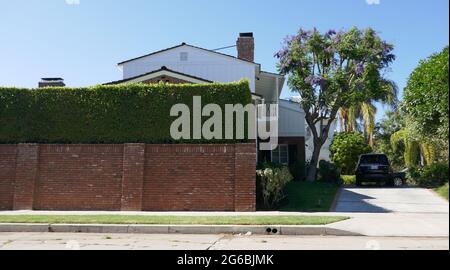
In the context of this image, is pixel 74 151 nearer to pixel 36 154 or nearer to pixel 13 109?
pixel 36 154

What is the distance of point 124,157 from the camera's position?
16031 millimetres

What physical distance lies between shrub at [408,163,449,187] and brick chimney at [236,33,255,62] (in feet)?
32.9

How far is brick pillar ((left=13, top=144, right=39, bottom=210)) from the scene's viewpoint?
1614cm

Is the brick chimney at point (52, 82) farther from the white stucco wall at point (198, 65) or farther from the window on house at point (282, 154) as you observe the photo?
the window on house at point (282, 154)

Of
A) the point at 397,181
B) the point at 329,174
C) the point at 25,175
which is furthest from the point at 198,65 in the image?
the point at 25,175

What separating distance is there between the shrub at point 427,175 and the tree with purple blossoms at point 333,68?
4255 mm

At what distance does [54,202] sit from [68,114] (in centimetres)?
286

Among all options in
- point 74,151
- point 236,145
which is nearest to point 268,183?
point 236,145

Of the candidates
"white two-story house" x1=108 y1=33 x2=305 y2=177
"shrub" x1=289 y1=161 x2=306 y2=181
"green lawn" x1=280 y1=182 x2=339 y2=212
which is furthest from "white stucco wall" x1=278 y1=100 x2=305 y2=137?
"green lawn" x1=280 y1=182 x2=339 y2=212

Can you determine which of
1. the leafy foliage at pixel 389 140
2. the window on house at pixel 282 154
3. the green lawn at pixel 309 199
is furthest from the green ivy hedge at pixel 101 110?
the leafy foliage at pixel 389 140

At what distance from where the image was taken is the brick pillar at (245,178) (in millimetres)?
15422

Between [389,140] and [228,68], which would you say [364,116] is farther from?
[228,68]

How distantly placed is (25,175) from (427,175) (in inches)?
666

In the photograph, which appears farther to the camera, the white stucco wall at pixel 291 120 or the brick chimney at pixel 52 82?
the white stucco wall at pixel 291 120
